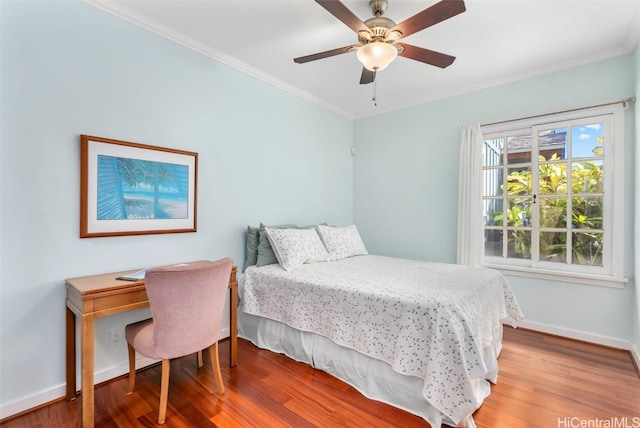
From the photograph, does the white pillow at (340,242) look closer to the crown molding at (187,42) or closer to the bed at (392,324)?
the bed at (392,324)

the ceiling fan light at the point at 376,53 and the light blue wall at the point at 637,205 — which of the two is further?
the light blue wall at the point at 637,205

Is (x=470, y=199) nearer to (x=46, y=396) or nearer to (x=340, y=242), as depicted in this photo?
(x=340, y=242)

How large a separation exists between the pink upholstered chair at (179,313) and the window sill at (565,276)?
294 cm

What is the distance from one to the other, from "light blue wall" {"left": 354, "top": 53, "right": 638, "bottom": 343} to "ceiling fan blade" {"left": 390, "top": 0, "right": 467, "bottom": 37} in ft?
→ 6.61

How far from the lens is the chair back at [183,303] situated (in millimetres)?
1677

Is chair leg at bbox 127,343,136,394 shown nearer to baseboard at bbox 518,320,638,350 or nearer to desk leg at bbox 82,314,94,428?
desk leg at bbox 82,314,94,428

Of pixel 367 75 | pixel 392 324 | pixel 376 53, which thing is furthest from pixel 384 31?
pixel 392 324

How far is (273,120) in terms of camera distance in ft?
11.0

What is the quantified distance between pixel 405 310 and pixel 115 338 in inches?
82.2

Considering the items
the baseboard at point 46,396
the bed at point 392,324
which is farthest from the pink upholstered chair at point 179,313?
the bed at point 392,324

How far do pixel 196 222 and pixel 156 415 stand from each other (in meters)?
1.42

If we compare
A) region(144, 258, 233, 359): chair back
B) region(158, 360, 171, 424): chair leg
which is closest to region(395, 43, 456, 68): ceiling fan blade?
region(144, 258, 233, 359): chair back

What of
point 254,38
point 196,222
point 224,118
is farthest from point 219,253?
point 254,38

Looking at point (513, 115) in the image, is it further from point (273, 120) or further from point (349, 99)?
point (273, 120)
